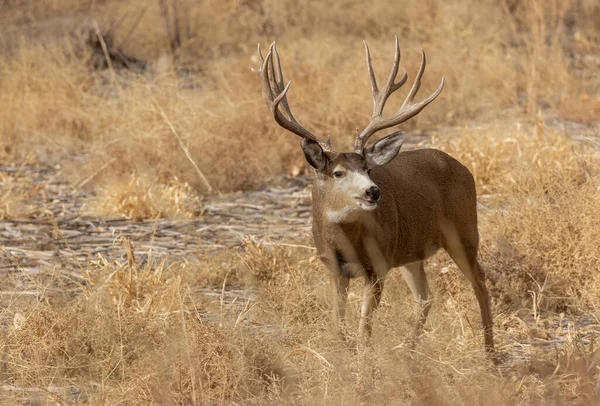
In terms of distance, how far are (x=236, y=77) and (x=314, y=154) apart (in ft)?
21.6

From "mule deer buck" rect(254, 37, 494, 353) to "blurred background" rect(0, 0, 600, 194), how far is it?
12.8ft

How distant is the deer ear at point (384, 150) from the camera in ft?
19.5

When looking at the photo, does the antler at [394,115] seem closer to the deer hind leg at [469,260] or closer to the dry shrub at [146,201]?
the deer hind leg at [469,260]

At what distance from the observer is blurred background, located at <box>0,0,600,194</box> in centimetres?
1092

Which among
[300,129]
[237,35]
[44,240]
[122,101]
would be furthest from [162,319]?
[237,35]

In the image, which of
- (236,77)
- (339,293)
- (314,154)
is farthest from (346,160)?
(236,77)

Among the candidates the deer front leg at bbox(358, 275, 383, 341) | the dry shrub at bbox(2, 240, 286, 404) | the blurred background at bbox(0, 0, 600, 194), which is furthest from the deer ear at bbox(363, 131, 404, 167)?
the blurred background at bbox(0, 0, 600, 194)

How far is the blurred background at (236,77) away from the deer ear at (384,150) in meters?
4.11

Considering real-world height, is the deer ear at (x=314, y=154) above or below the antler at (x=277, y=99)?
below

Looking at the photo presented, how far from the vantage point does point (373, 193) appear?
18.1 ft

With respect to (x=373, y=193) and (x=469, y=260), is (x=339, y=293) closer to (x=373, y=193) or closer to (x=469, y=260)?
(x=373, y=193)

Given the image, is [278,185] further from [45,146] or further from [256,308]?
[256,308]

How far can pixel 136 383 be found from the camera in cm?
512

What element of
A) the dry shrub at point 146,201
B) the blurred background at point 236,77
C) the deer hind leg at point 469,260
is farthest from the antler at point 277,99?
the blurred background at point 236,77
